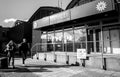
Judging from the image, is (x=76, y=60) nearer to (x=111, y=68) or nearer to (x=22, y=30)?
(x=111, y=68)

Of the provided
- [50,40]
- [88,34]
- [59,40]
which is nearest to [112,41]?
[88,34]

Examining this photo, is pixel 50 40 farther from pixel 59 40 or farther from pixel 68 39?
pixel 68 39

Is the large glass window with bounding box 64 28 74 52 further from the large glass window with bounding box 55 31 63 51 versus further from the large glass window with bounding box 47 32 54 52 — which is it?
the large glass window with bounding box 47 32 54 52

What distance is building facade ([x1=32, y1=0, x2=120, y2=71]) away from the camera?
27.0 ft

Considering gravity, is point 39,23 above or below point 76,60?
above

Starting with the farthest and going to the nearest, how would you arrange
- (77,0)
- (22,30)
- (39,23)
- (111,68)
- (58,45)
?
(22,30) → (77,0) → (39,23) → (58,45) → (111,68)

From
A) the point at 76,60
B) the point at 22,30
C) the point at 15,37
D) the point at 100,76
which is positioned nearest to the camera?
the point at 100,76

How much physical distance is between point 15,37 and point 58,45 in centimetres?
1816

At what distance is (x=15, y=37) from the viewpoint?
2817cm

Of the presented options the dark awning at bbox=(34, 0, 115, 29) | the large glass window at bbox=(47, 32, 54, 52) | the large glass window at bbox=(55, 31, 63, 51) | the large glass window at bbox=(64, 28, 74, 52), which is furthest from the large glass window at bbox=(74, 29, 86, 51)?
the large glass window at bbox=(47, 32, 54, 52)

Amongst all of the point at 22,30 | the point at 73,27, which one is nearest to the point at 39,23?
the point at 73,27

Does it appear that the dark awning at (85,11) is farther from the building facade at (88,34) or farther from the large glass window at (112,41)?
the large glass window at (112,41)

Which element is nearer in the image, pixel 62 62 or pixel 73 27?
pixel 62 62

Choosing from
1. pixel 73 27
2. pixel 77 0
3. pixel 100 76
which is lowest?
pixel 100 76
